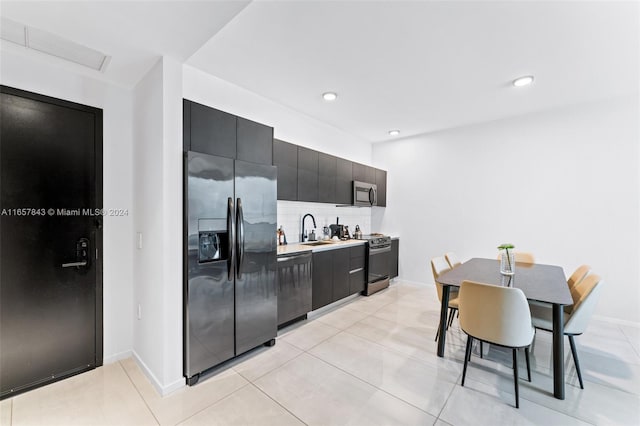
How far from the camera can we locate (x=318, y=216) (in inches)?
177

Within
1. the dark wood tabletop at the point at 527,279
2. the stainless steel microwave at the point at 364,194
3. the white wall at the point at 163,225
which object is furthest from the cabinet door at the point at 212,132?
the stainless steel microwave at the point at 364,194

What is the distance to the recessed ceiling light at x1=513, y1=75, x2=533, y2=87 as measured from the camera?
2.87 m

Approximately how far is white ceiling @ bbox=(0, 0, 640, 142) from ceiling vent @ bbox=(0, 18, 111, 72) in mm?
84

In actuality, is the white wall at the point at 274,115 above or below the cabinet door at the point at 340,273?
above

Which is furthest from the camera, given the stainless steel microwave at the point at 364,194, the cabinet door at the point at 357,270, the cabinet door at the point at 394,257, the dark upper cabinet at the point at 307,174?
the cabinet door at the point at 394,257

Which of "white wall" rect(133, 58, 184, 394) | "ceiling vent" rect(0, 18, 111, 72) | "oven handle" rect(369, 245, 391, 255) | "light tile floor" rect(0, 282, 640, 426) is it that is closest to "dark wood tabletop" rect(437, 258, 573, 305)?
"light tile floor" rect(0, 282, 640, 426)

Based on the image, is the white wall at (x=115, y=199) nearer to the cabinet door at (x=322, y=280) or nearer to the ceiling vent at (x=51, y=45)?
the ceiling vent at (x=51, y=45)

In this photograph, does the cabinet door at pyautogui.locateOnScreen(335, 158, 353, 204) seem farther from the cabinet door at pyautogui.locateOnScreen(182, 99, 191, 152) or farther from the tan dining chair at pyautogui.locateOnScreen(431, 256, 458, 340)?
the cabinet door at pyautogui.locateOnScreen(182, 99, 191, 152)

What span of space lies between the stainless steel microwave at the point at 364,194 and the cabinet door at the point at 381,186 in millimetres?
170

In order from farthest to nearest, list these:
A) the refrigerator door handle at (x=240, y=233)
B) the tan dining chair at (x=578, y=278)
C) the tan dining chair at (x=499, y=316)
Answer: the tan dining chair at (x=578, y=278), the refrigerator door handle at (x=240, y=233), the tan dining chair at (x=499, y=316)

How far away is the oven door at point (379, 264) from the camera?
4389mm

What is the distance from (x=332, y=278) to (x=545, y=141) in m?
3.61

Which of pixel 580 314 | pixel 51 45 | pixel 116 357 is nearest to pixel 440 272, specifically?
pixel 580 314

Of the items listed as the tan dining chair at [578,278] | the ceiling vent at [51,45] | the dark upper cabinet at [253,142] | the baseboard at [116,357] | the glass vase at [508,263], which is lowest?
the baseboard at [116,357]
